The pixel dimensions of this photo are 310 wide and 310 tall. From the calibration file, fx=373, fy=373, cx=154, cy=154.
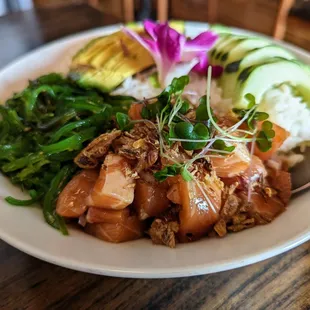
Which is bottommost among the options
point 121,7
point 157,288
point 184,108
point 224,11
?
point 224,11

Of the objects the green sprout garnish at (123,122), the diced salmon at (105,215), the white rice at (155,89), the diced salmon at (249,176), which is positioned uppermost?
the green sprout garnish at (123,122)

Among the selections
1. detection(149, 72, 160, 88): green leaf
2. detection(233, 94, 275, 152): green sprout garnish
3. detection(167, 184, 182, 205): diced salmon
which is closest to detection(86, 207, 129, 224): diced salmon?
detection(167, 184, 182, 205): diced salmon

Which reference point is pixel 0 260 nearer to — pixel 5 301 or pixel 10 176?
pixel 5 301

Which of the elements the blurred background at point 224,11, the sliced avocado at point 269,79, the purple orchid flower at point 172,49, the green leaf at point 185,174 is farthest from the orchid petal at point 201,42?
the blurred background at point 224,11

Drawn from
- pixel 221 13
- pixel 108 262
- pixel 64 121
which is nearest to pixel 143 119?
pixel 64 121

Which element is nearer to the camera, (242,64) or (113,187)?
(113,187)

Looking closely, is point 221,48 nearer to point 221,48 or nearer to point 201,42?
point 221,48

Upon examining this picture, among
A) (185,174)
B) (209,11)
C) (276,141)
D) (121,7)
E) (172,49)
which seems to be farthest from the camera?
(209,11)

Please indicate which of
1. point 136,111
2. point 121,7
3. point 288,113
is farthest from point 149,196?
point 121,7

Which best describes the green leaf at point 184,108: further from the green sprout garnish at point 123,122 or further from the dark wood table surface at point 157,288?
the dark wood table surface at point 157,288
